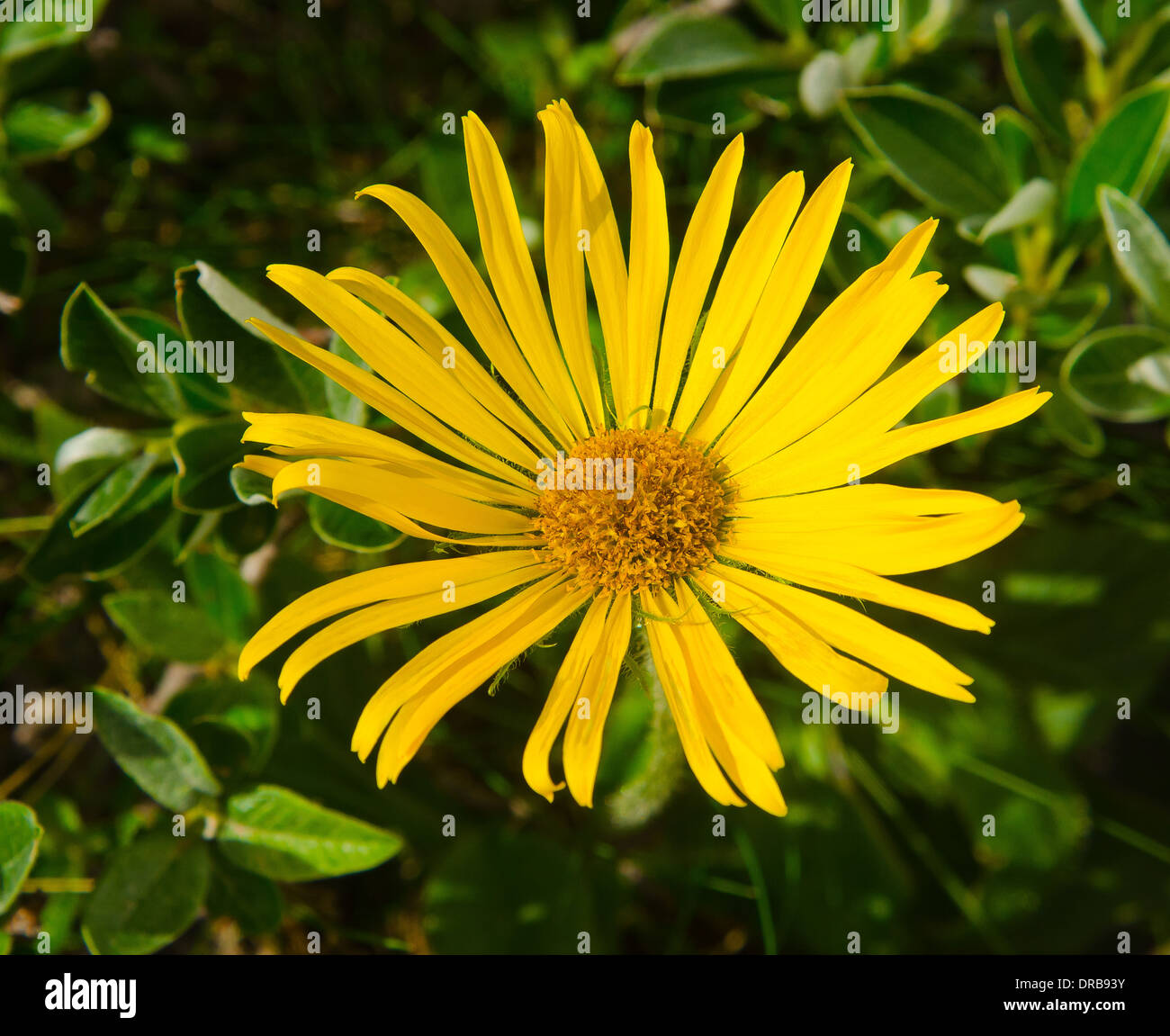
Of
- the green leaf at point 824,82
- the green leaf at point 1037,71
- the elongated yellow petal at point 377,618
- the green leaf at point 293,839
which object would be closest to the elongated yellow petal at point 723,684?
the elongated yellow petal at point 377,618

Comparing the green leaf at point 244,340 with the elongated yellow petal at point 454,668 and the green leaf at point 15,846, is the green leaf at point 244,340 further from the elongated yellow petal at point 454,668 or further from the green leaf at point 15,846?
the green leaf at point 15,846

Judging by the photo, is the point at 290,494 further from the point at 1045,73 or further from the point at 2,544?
the point at 1045,73

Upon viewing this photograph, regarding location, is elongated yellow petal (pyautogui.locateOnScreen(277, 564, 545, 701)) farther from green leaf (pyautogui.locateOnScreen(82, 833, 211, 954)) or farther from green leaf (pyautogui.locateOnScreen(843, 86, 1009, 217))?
green leaf (pyautogui.locateOnScreen(843, 86, 1009, 217))

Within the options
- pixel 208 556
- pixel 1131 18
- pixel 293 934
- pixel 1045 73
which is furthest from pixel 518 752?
pixel 1131 18

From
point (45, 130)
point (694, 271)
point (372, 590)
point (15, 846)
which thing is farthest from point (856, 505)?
point (45, 130)

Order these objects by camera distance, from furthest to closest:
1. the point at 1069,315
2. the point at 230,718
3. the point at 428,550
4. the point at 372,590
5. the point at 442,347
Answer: the point at 428,550
the point at 1069,315
the point at 230,718
the point at 442,347
the point at 372,590

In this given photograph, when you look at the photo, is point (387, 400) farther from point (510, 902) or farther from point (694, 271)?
point (510, 902)
